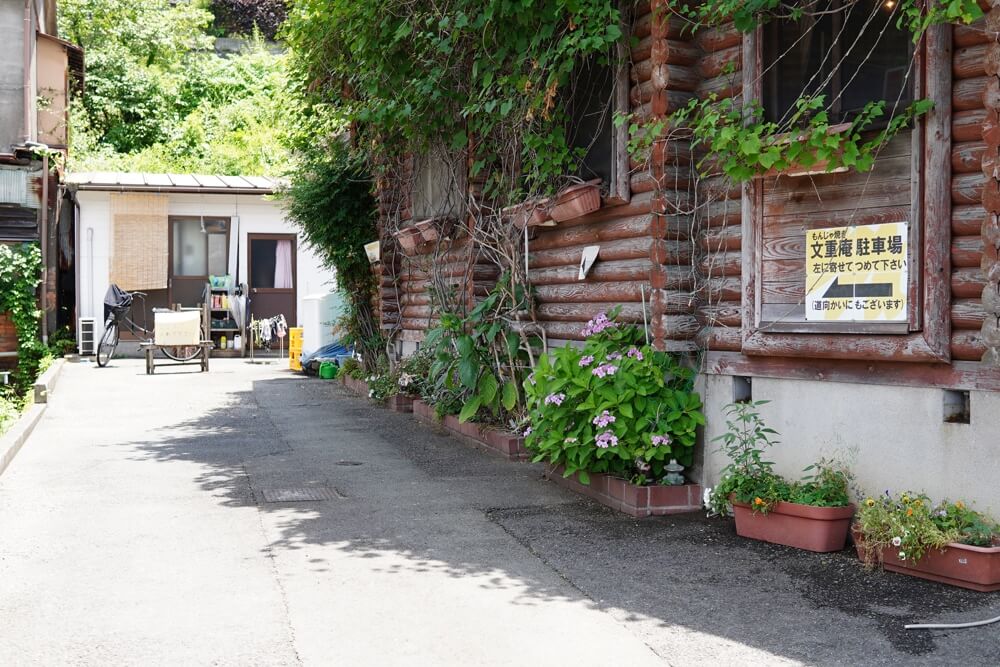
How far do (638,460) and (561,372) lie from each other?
2.85 ft

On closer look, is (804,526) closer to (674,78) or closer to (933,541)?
(933,541)

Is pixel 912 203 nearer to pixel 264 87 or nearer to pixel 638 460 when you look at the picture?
pixel 638 460

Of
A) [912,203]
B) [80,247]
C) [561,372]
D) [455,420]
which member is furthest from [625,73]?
[80,247]

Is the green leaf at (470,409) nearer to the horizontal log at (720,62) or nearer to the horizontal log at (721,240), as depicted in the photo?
the horizontal log at (721,240)

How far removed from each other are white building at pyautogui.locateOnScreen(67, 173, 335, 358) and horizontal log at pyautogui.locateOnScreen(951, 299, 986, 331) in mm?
19357

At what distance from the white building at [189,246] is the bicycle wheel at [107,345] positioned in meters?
1.65

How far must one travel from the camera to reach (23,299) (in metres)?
19.5

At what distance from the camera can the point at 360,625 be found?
16.1 ft

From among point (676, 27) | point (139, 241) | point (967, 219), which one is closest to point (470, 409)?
point (676, 27)

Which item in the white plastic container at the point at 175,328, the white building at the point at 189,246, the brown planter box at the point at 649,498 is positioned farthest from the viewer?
the white building at the point at 189,246

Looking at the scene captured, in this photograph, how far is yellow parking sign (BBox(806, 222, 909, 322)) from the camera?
6047mm

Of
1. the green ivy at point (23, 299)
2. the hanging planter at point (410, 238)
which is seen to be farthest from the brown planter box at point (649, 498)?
the green ivy at point (23, 299)

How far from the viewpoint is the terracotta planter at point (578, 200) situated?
854 cm

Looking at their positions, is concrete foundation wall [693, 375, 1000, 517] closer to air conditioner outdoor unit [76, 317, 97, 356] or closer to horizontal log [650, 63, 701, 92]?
horizontal log [650, 63, 701, 92]
